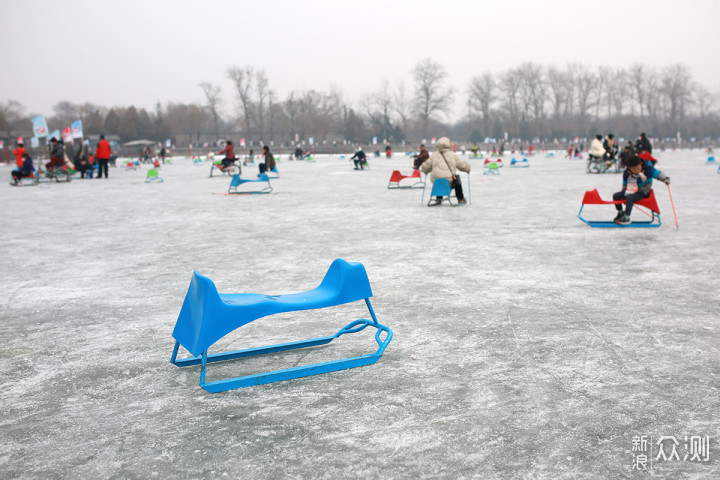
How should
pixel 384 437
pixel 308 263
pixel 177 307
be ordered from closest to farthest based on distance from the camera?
pixel 384 437 < pixel 177 307 < pixel 308 263

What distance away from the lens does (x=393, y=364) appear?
133 inches

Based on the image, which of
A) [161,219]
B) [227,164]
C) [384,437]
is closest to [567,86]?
[227,164]

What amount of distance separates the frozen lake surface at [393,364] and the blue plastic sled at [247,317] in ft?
0.24

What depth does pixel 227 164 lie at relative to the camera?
2478cm

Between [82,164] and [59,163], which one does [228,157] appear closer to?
[82,164]

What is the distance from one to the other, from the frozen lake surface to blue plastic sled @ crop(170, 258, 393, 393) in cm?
7

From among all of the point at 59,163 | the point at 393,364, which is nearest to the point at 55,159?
the point at 59,163

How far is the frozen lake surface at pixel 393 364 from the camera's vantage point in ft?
7.75

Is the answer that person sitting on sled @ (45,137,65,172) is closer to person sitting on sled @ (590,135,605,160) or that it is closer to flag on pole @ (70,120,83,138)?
flag on pole @ (70,120,83,138)

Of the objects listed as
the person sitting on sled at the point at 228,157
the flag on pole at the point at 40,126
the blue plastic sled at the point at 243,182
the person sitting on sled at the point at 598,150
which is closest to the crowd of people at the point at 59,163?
the flag on pole at the point at 40,126

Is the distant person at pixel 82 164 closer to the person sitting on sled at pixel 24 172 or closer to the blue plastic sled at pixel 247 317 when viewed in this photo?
the person sitting on sled at pixel 24 172

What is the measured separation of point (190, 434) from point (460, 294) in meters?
2.87

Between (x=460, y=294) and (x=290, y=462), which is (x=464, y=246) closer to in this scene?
(x=460, y=294)

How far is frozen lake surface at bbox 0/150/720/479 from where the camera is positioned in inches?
93.0
